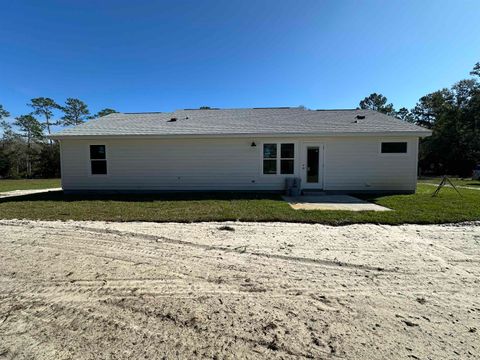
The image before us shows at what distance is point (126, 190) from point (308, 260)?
30.9 ft

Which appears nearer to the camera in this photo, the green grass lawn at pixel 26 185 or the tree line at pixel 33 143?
the green grass lawn at pixel 26 185

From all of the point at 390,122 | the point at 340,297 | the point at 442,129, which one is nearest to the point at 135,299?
the point at 340,297

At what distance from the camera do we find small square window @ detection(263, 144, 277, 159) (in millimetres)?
10586

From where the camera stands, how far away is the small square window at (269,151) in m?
10.6

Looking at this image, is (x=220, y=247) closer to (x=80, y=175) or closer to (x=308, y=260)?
(x=308, y=260)

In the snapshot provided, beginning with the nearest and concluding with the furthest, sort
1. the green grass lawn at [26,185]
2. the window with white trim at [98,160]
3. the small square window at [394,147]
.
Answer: the small square window at [394,147], the window with white trim at [98,160], the green grass lawn at [26,185]

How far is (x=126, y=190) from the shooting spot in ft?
35.9

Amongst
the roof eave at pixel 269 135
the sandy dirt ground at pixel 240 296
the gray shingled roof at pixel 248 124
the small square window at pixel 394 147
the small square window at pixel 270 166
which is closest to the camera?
the sandy dirt ground at pixel 240 296

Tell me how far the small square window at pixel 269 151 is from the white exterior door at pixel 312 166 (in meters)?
1.22

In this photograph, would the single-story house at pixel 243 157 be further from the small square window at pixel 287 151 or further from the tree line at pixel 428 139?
the tree line at pixel 428 139

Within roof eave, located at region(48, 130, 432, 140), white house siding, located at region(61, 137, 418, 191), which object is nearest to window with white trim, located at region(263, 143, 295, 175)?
white house siding, located at region(61, 137, 418, 191)

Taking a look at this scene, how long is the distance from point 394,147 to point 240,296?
10.1 metres

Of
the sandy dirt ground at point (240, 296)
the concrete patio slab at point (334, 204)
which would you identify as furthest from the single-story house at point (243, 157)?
the sandy dirt ground at point (240, 296)

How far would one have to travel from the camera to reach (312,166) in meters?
10.6
